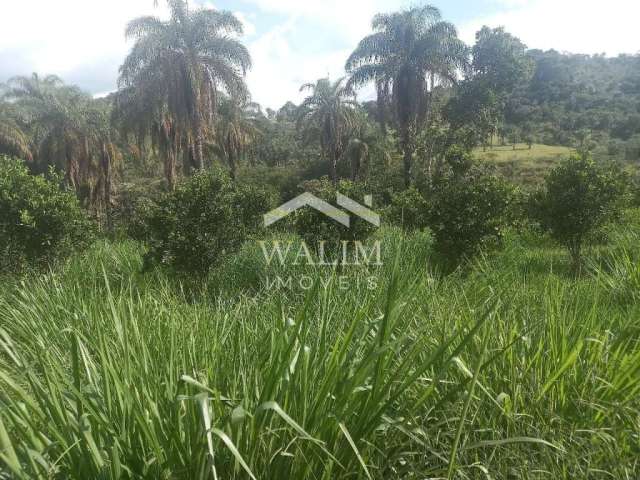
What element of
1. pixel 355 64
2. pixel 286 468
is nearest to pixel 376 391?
pixel 286 468

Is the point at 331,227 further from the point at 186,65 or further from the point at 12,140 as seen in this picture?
the point at 12,140

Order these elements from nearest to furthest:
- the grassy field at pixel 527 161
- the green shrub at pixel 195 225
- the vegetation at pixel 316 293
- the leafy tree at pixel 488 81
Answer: the vegetation at pixel 316 293 → the green shrub at pixel 195 225 → the leafy tree at pixel 488 81 → the grassy field at pixel 527 161

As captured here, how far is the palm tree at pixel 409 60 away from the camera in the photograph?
20734 mm

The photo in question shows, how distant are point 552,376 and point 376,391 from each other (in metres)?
1.06

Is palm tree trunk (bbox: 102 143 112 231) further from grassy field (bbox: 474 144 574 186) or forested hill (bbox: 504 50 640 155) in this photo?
forested hill (bbox: 504 50 640 155)

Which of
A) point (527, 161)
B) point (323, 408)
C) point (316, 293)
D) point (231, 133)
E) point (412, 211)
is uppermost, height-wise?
point (231, 133)

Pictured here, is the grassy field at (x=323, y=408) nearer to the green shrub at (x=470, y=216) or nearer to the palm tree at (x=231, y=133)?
the green shrub at (x=470, y=216)

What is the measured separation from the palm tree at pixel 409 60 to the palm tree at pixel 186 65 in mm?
6624

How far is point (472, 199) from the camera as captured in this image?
8188 millimetres

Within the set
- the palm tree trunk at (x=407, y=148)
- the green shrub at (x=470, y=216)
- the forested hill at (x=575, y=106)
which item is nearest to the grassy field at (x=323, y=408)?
the green shrub at (x=470, y=216)

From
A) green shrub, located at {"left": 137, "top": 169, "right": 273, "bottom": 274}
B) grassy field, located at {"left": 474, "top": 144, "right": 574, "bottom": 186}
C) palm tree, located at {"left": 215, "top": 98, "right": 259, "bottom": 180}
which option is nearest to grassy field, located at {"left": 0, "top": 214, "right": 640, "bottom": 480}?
green shrub, located at {"left": 137, "top": 169, "right": 273, "bottom": 274}

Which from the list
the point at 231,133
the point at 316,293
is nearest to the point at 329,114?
the point at 231,133

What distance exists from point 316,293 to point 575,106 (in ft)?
177

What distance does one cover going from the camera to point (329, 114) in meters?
26.7
